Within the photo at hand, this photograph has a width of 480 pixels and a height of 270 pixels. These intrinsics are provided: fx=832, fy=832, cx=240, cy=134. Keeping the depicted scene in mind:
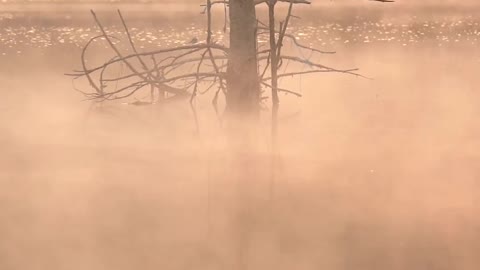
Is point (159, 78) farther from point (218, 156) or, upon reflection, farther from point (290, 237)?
point (290, 237)

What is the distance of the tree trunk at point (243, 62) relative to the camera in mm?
6441

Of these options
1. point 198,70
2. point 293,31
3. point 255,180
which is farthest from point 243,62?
point 293,31

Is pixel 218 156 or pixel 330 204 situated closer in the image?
pixel 330 204

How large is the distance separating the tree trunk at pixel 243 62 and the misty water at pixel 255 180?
0.95 ft

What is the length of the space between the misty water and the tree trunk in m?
0.29

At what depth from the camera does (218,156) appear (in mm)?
5820

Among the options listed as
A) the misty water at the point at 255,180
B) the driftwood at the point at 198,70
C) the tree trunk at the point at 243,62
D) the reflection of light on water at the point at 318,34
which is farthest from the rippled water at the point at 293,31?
the tree trunk at the point at 243,62

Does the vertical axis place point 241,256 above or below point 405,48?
above

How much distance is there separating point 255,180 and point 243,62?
1.56m

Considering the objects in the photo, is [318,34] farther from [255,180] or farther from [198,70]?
[255,180]

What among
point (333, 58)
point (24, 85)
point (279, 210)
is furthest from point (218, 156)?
point (333, 58)

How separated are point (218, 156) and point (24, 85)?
408cm

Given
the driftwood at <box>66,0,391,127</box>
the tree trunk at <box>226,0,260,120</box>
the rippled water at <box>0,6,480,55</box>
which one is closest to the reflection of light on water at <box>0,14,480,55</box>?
the rippled water at <box>0,6,480,55</box>

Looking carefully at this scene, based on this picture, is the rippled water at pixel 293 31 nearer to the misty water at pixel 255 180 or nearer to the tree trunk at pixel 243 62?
the misty water at pixel 255 180
